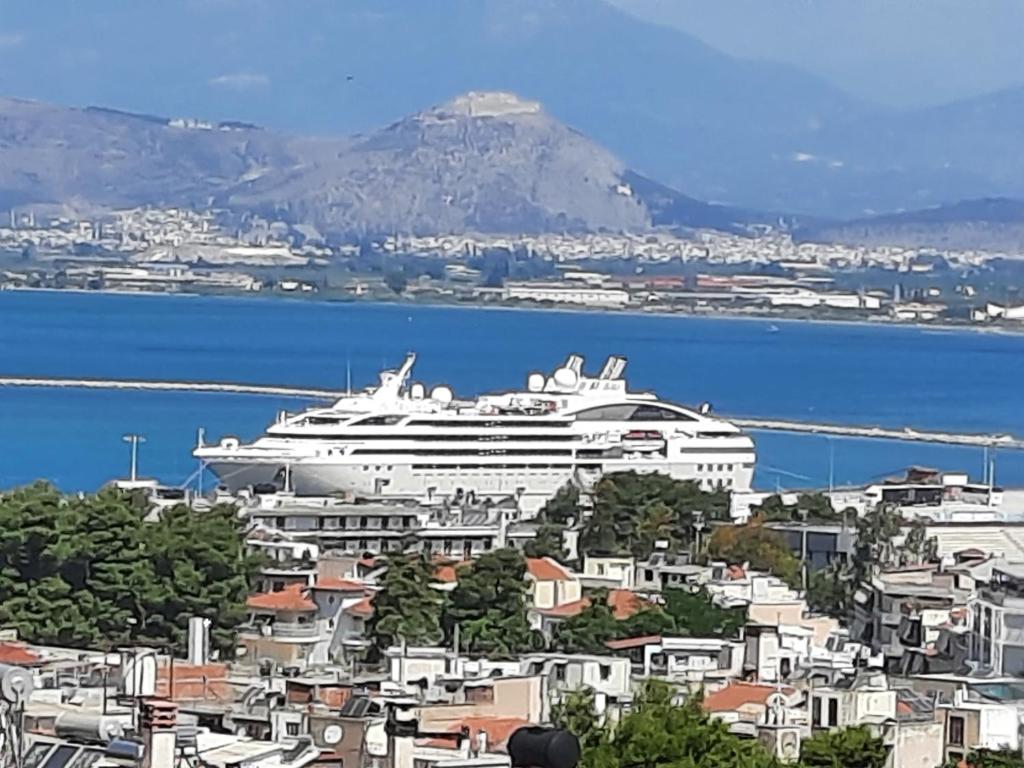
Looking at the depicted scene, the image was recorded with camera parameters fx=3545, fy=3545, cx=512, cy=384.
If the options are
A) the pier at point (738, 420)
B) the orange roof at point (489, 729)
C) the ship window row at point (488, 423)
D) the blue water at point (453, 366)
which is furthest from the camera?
the pier at point (738, 420)

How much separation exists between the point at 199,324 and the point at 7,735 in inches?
3893

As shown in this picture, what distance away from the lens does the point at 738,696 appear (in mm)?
13164

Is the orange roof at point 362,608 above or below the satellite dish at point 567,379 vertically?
above

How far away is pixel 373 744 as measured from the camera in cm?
1003

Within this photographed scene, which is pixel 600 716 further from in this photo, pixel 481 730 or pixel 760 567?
pixel 760 567

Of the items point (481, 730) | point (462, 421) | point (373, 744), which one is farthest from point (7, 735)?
point (462, 421)

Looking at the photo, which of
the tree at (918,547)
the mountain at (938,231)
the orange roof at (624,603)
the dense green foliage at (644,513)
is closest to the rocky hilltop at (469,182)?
the mountain at (938,231)

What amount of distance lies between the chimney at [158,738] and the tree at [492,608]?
10752 millimetres

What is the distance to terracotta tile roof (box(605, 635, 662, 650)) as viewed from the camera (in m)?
15.9

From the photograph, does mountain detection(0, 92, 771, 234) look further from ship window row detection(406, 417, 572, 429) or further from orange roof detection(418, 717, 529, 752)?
orange roof detection(418, 717, 529, 752)

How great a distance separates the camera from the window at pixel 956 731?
11.8 metres

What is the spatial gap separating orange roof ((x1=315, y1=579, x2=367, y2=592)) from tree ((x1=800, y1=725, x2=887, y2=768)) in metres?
7.92

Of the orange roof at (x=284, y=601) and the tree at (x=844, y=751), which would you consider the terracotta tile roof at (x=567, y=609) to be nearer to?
the orange roof at (x=284, y=601)

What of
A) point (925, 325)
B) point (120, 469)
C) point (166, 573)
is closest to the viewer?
point (166, 573)
